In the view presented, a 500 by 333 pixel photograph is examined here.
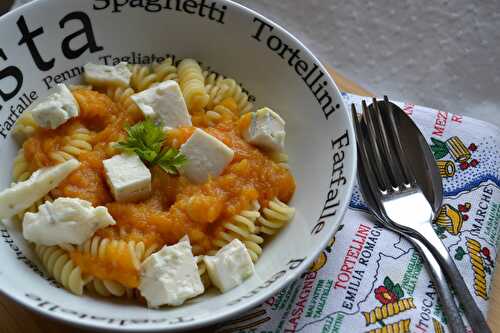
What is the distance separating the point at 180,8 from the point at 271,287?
72.6 inches

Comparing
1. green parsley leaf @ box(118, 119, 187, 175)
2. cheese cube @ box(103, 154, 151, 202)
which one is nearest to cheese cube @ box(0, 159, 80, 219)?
cheese cube @ box(103, 154, 151, 202)

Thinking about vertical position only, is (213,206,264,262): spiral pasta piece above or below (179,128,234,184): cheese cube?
below

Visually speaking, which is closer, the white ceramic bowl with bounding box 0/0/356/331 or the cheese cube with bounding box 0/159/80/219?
the white ceramic bowl with bounding box 0/0/356/331

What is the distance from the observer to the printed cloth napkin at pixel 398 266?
2.97 metres

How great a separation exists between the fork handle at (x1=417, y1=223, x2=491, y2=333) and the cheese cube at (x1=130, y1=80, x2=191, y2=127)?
1566 mm

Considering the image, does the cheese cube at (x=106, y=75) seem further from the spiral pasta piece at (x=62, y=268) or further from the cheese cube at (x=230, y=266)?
the cheese cube at (x=230, y=266)

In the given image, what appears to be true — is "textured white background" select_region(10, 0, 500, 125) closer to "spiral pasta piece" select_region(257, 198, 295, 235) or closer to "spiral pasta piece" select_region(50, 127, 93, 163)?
"spiral pasta piece" select_region(257, 198, 295, 235)

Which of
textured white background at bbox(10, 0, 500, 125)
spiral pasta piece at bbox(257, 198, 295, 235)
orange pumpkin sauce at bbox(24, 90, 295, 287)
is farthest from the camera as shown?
textured white background at bbox(10, 0, 500, 125)

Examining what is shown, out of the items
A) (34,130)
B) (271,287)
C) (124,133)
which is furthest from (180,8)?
(271,287)

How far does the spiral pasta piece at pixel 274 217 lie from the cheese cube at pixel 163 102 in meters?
0.74

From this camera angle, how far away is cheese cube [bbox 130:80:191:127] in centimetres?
321

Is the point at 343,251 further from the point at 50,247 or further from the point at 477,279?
the point at 50,247

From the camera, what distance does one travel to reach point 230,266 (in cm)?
277

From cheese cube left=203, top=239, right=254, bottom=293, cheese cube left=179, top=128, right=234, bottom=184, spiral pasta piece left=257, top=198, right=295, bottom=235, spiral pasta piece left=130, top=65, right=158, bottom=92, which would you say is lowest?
cheese cube left=203, top=239, right=254, bottom=293
